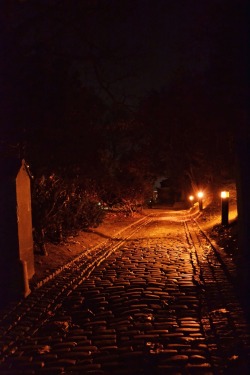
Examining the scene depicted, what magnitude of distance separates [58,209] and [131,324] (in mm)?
9057

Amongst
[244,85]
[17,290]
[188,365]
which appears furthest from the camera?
[17,290]

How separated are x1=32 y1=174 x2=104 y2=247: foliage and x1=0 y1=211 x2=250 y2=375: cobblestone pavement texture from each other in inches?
109

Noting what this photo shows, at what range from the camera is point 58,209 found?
15.3m

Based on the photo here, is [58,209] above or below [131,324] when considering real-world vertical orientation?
above

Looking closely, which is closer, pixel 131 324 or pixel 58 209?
pixel 131 324

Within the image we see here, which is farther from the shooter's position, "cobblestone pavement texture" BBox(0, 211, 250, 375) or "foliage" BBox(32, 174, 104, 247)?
"foliage" BBox(32, 174, 104, 247)

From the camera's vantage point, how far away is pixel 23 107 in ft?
33.1

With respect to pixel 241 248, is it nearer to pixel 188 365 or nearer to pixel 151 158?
pixel 188 365

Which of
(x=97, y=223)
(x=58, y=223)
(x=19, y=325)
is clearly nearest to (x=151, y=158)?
(x=97, y=223)

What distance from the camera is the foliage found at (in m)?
13.5

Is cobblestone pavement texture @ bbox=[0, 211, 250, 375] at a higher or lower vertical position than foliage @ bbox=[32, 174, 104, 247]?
lower

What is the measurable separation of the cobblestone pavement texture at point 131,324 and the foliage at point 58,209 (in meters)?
2.77

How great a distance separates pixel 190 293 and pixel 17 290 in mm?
3628

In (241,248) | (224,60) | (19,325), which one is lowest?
(19,325)
